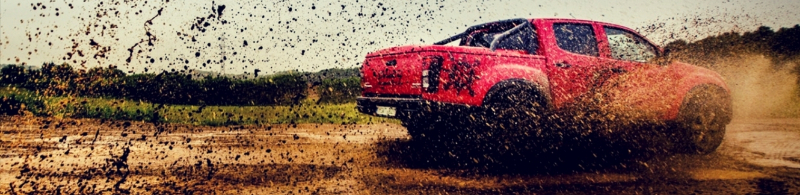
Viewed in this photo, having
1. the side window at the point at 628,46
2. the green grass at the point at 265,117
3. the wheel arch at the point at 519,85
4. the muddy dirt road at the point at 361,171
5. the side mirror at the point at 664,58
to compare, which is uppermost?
the side window at the point at 628,46

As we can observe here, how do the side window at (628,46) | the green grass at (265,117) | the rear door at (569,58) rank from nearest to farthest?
1. the rear door at (569,58)
2. the side window at (628,46)
3. the green grass at (265,117)

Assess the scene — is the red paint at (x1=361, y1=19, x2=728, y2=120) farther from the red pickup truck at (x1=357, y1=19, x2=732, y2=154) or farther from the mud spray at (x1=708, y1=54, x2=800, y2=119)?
the mud spray at (x1=708, y1=54, x2=800, y2=119)

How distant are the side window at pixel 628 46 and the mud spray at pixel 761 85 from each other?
6767 millimetres

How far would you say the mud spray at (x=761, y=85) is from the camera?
39.5 feet

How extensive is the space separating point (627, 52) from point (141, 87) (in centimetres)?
3556

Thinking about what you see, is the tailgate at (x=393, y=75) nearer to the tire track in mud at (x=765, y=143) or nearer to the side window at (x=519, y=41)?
the side window at (x=519, y=41)

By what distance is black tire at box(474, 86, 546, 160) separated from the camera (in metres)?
5.32

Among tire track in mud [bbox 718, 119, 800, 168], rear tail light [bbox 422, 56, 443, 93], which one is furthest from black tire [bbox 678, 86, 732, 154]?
rear tail light [bbox 422, 56, 443, 93]

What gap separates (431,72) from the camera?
209 inches

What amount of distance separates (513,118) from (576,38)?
156cm

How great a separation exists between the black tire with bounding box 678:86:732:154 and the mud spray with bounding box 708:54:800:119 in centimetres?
636

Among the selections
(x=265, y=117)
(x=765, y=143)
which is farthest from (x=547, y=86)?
(x=265, y=117)

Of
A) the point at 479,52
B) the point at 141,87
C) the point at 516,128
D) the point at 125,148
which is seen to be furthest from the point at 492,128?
the point at 141,87

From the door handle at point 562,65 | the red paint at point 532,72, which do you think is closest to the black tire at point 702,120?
the red paint at point 532,72
